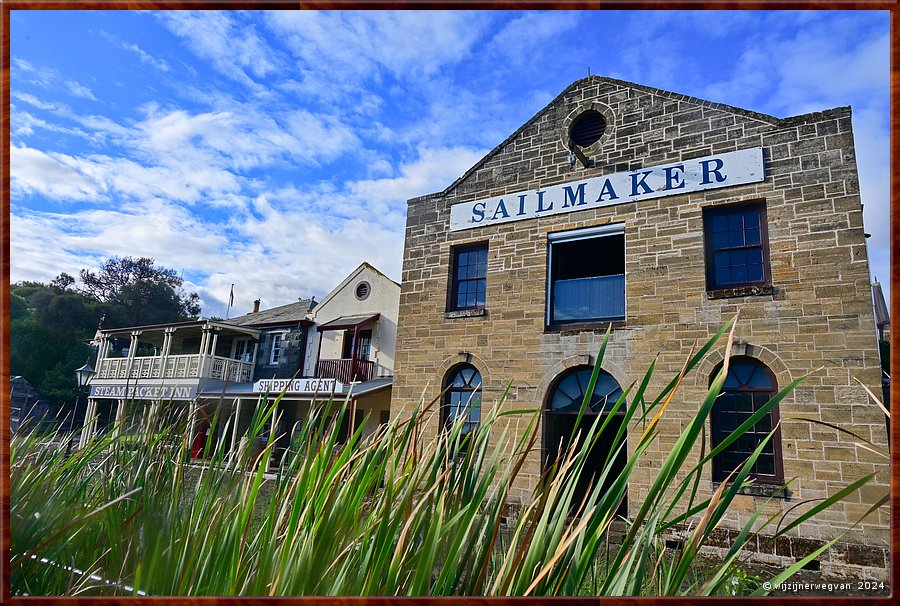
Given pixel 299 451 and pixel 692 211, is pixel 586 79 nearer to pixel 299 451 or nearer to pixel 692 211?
pixel 692 211

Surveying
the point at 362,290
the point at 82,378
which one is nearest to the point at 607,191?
the point at 82,378

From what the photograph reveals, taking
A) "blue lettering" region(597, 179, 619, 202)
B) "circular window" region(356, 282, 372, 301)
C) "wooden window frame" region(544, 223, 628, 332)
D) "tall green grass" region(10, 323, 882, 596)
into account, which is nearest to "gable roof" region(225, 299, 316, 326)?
"circular window" region(356, 282, 372, 301)

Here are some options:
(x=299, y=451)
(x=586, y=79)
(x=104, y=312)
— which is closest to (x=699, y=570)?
(x=299, y=451)

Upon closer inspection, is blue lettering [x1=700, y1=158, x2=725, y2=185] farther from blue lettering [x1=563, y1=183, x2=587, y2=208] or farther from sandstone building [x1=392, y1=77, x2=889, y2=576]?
blue lettering [x1=563, y1=183, x2=587, y2=208]

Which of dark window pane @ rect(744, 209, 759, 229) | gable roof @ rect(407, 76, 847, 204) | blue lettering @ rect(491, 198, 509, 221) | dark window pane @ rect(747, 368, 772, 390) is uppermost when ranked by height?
gable roof @ rect(407, 76, 847, 204)

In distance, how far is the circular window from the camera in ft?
48.0

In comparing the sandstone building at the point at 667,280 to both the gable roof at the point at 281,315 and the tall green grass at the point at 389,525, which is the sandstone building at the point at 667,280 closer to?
the tall green grass at the point at 389,525

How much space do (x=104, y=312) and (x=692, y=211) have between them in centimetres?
665

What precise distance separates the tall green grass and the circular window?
12463 mm

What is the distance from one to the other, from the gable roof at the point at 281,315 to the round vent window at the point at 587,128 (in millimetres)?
9544

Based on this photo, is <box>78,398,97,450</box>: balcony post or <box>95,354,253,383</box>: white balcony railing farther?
<box>95,354,253,383</box>: white balcony railing

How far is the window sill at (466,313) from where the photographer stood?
853 centimetres

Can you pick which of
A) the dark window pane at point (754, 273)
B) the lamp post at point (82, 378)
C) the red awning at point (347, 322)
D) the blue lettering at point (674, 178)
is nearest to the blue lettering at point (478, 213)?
the blue lettering at point (674, 178)

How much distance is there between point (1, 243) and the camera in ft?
5.64
